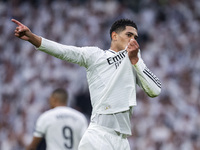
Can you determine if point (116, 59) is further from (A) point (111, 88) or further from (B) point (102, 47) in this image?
(B) point (102, 47)

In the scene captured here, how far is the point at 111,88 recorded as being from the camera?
174 inches

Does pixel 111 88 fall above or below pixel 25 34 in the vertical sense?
below

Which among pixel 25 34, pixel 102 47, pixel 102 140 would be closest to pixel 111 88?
pixel 102 140

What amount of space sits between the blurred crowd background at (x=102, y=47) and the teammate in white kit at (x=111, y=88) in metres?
6.82

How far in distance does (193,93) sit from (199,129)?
100 centimetres

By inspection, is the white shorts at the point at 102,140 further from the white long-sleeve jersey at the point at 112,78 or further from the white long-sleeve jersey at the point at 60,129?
the white long-sleeve jersey at the point at 60,129

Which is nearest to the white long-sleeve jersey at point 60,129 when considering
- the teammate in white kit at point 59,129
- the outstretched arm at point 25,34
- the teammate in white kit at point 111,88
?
the teammate in white kit at point 59,129

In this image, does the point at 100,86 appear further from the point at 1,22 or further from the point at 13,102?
the point at 1,22

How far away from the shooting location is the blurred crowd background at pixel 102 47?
11422mm

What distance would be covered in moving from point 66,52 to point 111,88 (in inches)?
21.2

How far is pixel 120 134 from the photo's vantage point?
4430mm

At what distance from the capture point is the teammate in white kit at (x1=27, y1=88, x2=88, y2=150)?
21.6ft

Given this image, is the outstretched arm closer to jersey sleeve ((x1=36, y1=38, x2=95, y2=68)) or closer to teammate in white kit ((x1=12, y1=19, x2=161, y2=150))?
jersey sleeve ((x1=36, y1=38, x2=95, y2=68))

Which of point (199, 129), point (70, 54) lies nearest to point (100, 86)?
point (70, 54)
